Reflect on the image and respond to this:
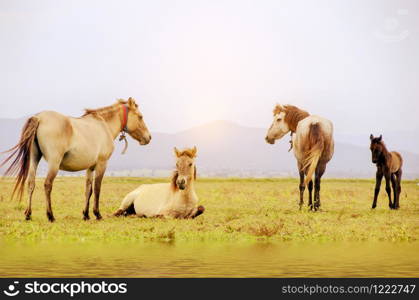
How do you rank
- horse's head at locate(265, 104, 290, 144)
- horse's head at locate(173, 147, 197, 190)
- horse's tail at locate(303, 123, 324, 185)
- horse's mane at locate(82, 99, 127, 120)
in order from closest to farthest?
horse's head at locate(173, 147, 197, 190) < horse's mane at locate(82, 99, 127, 120) < horse's tail at locate(303, 123, 324, 185) < horse's head at locate(265, 104, 290, 144)

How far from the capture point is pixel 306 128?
1856cm

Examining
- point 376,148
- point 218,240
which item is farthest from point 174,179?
point 376,148

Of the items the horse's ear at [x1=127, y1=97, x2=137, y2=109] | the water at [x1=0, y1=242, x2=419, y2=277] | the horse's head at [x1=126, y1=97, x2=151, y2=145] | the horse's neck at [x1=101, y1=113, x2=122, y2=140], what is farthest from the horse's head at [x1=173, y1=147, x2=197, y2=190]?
the water at [x1=0, y1=242, x2=419, y2=277]

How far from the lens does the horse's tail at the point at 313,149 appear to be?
17797 millimetres

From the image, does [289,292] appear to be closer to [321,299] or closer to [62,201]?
[321,299]

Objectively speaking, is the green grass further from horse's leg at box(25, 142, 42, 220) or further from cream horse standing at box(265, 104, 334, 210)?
cream horse standing at box(265, 104, 334, 210)

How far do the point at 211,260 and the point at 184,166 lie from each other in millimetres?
5227

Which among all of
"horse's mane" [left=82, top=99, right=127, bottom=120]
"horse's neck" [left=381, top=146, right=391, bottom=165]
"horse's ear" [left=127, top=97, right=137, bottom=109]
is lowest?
"horse's neck" [left=381, top=146, right=391, bottom=165]

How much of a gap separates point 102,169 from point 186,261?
6.95m

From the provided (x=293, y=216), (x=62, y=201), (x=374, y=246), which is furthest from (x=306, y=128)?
(x=62, y=201)

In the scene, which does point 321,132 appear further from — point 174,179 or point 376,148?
point 174,179

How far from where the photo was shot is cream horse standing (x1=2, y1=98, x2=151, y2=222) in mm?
14172

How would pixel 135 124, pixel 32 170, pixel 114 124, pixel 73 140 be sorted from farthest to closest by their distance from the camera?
1. pixel 135 124
2. pixel 114 124
3. pixel 73 140
4. pixel 32 170

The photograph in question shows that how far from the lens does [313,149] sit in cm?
1805
